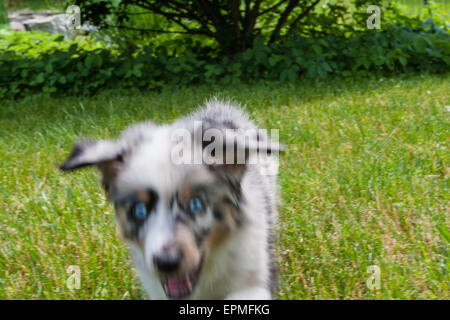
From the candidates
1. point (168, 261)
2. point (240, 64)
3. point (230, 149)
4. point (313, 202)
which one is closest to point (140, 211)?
point (168, 261)

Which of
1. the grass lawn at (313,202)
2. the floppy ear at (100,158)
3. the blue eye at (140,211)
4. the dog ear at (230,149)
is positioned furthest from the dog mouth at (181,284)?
the grass lawn at (313,202)

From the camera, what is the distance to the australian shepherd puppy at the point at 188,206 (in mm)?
1720

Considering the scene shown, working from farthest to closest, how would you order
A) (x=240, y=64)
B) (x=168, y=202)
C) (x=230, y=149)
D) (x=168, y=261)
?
(x=240, y=64), (x=230, y=149), (x=168, y=202), (x=168, y=261)

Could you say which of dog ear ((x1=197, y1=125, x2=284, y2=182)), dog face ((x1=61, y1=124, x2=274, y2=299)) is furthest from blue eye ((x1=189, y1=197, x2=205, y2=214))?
dog ear ((x1=197, y1=125, x2=284, y2=182))

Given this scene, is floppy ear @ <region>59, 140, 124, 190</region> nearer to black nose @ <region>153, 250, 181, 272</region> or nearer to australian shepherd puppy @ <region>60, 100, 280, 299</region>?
australian shepherd puppy @ <region>60, 100, 280, 299</region>

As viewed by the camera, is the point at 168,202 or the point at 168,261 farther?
the point at 168,202

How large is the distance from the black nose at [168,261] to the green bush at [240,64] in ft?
15.8

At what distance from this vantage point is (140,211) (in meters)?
1.80

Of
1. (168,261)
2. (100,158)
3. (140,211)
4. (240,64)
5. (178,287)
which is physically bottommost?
(178,287)

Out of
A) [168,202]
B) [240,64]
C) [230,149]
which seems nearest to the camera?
[168,202]

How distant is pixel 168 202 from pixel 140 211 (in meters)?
0.14

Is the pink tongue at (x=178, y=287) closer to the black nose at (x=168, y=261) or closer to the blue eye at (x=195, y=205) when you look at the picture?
the black nose at (x=168, y=261)

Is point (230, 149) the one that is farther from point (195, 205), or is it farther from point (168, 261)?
point (168, 261)
